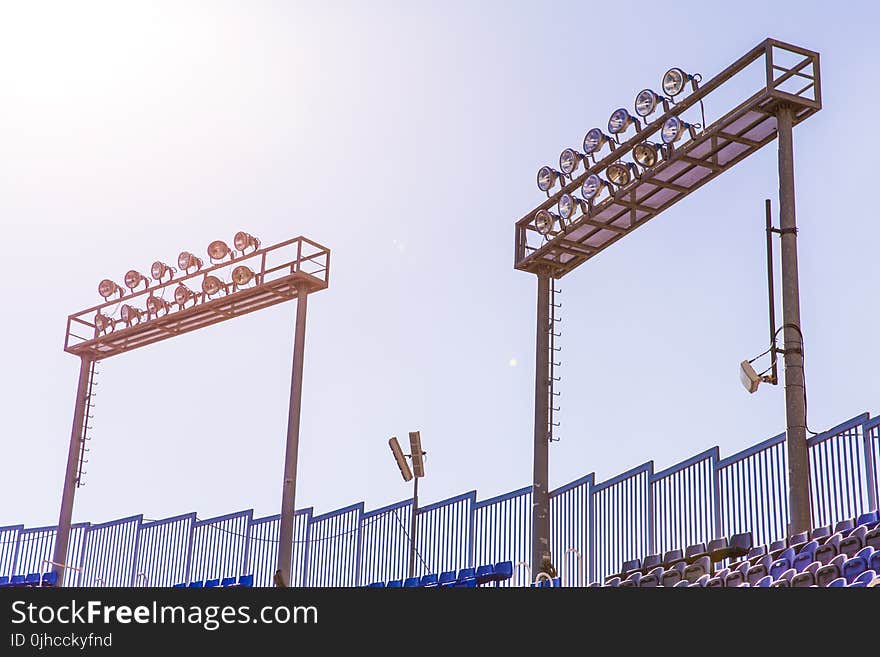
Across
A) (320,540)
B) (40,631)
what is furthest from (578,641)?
(320,540)

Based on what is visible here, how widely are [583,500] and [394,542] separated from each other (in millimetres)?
4723

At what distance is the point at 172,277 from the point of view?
28.1 m

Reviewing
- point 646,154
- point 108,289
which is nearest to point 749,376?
point 646,154

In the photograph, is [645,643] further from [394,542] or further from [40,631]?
[394,542]

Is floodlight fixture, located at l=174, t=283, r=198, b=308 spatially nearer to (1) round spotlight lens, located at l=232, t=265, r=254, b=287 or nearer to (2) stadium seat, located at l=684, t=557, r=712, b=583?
(1) round spotlight lens, located at l=232, t=265, r=254, b=287

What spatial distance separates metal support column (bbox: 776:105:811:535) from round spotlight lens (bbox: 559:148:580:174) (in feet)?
18.0

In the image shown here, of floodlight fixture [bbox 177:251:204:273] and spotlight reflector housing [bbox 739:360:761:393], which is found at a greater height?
floodlight fixture [bbox 177:251:204:273]

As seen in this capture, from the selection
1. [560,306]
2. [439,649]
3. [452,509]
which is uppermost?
[560,306]

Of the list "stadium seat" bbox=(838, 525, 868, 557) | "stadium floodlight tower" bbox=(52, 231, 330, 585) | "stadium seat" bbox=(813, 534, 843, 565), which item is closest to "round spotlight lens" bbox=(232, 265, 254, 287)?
"stadium floodlight tower" bbox=(52, 231, 330, 585)

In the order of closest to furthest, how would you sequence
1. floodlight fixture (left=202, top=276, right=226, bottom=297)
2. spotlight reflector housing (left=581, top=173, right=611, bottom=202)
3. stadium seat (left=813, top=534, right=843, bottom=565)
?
stadium seat (left=813, top=534, right=843, bottom=565) → spotlight reflector housing (left=581, top=173, right=611, bottom=202) → floodlight fixture (left=202, top=276, right=226, bottom=297)

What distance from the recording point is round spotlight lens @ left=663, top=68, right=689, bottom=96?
18875 mm

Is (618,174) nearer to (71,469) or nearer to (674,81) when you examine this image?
(674,81)

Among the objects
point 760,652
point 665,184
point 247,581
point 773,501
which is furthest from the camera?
point 247,581

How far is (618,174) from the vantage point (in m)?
20.5
